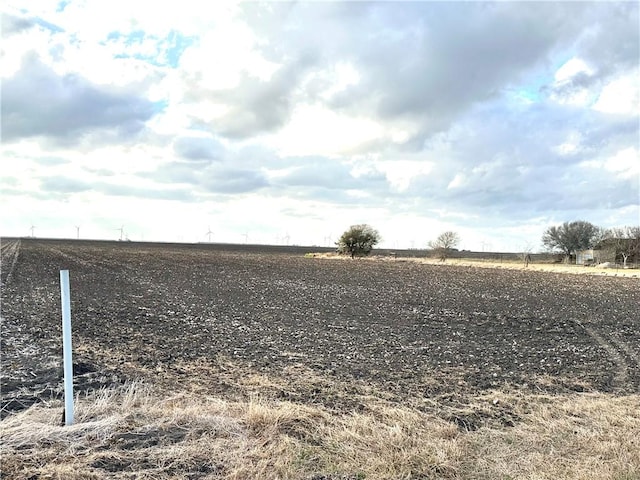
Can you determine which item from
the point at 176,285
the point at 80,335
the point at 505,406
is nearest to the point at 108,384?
the point at 80,335

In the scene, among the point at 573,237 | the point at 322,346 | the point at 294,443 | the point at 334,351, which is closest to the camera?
the point at 294,443

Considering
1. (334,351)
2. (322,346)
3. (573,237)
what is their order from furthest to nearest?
(573,237), (322,346), (334,351)

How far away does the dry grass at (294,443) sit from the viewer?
4707mm

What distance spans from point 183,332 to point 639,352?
10.3 metres

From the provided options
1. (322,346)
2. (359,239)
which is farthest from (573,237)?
(322,346)

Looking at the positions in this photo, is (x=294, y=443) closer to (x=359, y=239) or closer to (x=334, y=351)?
(x=334, y=351)

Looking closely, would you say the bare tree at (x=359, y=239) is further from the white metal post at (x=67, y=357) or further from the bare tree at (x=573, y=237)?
the white metal post at (x=67, y=357)

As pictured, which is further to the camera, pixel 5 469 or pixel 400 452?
pixel 400 452

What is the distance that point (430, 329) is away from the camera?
14.3m

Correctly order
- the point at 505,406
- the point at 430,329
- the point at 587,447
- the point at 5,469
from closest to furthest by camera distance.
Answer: the point at 5,469 < the point at 587,447 < the point at 505,406 < the point at 430,329

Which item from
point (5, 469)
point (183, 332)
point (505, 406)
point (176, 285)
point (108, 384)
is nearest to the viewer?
point (5, 469)

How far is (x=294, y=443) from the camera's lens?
17.4 feet

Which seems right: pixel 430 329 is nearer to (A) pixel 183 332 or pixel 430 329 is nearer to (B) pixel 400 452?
(A) pixel 183 332

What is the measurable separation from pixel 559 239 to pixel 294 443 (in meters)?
Answer: 86.4
